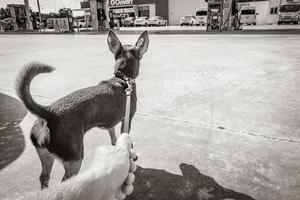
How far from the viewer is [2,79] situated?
5.82 metres

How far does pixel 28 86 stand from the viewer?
64.6 inches

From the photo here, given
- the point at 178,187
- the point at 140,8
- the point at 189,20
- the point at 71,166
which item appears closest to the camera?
the point at 71,166

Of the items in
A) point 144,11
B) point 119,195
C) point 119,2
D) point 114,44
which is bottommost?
point 119,195

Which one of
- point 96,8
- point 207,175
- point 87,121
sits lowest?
point 207,175

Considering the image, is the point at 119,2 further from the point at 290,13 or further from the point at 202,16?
the point at 290,13

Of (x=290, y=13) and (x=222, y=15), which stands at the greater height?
(x=290, y=13)

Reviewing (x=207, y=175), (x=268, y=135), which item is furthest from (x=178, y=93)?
(x=207, y=175)

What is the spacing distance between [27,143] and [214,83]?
377 centimetres

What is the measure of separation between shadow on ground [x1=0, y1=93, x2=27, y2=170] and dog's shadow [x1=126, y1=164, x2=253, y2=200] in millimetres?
1480

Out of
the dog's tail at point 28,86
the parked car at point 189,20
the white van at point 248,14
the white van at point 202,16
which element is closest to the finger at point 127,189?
the dog's tail at point 28,86

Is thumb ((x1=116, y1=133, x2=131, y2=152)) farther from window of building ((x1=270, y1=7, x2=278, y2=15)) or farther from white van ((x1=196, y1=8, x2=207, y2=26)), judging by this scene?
window of building ((x1=270, y1=7, x2=278, y2=15))

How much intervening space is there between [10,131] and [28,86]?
6.22 feet

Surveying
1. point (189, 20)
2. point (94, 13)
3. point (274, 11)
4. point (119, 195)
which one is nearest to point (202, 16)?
point (189, 20)

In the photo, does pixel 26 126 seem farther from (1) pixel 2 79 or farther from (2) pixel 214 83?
(2) pixel 214 83
